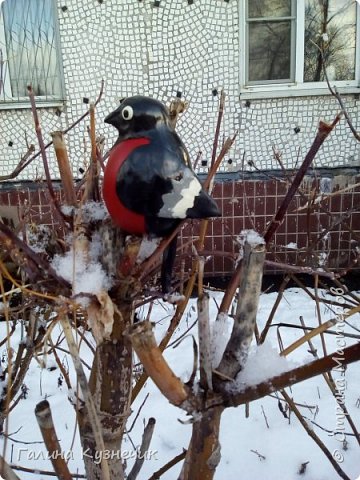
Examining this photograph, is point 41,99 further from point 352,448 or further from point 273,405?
point 352,448

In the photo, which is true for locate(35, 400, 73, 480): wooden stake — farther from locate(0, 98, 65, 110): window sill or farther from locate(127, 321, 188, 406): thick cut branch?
locate(0, 98, 65, 110): window sill

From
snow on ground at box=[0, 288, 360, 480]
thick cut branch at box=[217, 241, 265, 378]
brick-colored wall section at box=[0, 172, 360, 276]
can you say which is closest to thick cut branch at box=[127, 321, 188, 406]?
thick cut branch at box=[217, 241, 265, 378]

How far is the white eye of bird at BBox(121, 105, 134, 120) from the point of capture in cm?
67

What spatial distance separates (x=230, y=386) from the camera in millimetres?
553

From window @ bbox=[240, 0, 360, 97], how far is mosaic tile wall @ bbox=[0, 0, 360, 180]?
10cm

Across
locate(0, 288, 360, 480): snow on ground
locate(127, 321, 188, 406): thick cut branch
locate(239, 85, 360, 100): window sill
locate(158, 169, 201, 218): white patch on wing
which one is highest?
locate(239, 85, 360, 100): window sill

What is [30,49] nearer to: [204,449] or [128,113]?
[128,113]

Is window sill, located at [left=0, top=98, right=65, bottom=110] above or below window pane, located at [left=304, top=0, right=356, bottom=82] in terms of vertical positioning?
below

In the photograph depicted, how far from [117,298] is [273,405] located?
1.70m

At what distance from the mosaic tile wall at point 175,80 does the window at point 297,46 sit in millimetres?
103

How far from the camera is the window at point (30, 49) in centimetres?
286

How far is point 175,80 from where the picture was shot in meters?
2.90

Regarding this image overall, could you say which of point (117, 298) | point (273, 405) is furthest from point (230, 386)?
point (273, 405)

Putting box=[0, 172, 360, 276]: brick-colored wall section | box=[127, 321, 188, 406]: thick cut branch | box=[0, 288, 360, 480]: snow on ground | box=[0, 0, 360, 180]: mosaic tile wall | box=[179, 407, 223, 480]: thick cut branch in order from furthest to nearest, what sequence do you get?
1. box=[0, 172, 360, 276]: brick-colored wall section
2. box=[0, 0, 360, 180]: mosaic tile wall
3. box=[0, 288, 360, 480]: snow on ground
4. box=[179, 407, 223, 480]: thick cut branch
5. box=[127, 321, 188, 406]: thick cut branch
